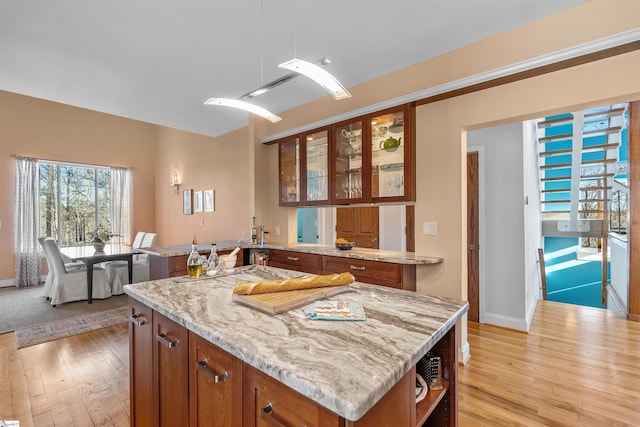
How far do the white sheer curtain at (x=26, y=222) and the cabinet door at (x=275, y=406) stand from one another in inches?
268

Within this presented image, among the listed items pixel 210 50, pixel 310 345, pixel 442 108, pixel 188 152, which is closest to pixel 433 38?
pixel 442 108

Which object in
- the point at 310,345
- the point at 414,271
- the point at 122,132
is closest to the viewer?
the point at 310,345

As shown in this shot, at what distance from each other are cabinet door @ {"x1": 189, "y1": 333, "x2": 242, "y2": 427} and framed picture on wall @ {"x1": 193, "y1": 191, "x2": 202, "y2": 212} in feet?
16.5

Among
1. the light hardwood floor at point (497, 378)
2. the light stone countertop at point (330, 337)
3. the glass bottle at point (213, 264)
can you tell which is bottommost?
the light hardwood floor at point (497, 378)

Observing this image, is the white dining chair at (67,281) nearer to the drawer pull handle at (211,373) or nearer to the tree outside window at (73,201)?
the tree outside window at (73,201)

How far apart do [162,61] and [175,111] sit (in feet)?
4.22

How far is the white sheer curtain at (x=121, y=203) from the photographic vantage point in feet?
21.8

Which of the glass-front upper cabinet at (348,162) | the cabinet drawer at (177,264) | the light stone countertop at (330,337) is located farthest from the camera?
the glass-front upper cabinet at (348,162)

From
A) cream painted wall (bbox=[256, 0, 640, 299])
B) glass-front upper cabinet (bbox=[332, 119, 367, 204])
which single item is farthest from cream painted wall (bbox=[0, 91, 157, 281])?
cream painted wall (bbox=[256, 0, 640, 299])

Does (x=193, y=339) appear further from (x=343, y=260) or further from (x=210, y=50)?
(x=210, y=50)

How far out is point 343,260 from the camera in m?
2.90

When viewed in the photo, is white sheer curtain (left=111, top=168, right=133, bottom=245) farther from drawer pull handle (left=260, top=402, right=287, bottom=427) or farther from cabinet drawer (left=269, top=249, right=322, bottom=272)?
drawer pull handle (left=260, top=402, right=287, bottom=427)

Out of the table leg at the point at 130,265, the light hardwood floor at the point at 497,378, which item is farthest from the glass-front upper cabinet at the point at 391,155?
the table leg at the point at 130,265

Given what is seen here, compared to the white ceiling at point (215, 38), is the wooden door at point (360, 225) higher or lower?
lower
